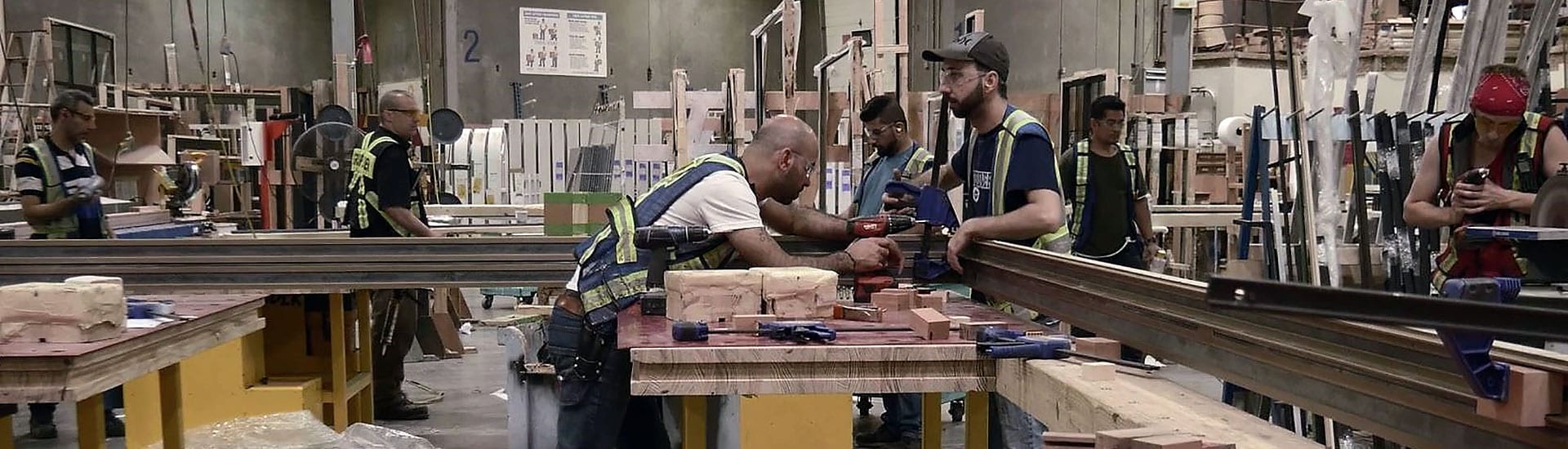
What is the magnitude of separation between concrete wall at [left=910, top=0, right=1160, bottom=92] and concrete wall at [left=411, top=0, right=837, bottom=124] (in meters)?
1.55

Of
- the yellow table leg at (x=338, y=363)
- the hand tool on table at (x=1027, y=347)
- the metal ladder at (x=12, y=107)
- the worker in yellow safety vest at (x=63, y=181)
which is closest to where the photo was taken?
the hand tool on table at (x=1027, y=347)

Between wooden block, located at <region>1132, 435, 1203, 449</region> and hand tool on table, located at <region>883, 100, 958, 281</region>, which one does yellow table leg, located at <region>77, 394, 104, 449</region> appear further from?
wooden block, located at <region>1132, 435, 1203, 449</region>

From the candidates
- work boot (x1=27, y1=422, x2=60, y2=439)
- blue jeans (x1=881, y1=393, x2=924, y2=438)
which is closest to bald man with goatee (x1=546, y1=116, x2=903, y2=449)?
blue jeans (x1=881, y1=393, x2=924, y2=438)

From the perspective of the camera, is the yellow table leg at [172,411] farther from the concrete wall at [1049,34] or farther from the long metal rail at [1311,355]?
the concrete wall at [1049,34]

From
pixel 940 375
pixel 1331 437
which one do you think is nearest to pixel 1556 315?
pixel 940 375

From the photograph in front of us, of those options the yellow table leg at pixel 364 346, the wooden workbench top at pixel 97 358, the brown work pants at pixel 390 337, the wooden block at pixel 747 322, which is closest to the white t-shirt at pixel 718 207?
the wooden block at pixel 747 322

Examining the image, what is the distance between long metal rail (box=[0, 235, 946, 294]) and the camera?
356cm

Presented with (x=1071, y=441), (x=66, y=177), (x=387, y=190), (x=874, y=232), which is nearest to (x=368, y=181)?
(x=387, y=190)

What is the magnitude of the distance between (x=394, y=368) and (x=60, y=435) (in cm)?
132

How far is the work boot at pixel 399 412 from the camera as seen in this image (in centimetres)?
509

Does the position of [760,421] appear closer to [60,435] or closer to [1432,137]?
[1432,137]

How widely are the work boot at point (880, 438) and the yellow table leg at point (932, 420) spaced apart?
141 cm

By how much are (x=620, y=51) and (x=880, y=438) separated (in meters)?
9.71

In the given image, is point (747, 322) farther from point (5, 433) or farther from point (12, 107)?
point (12, 107)
